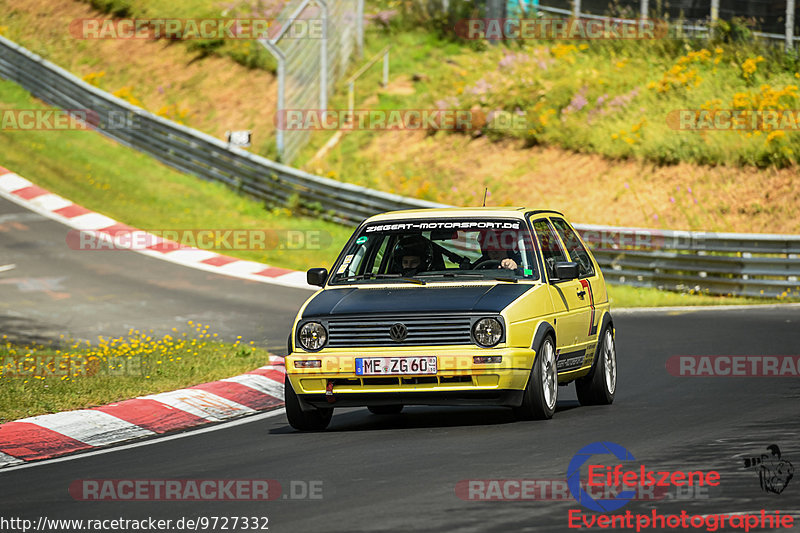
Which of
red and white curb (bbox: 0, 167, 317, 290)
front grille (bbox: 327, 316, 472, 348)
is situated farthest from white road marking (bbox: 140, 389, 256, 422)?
red and white curb (bbox: 0, 167, 317, 290)

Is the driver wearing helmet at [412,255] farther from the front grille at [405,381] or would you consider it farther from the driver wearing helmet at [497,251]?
the front grille at [405,381]

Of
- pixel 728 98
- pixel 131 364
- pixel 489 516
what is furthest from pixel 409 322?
pixel 728 98

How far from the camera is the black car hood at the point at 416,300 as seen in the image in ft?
32.3

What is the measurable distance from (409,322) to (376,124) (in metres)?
25.8

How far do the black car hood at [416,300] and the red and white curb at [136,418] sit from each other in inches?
71.4

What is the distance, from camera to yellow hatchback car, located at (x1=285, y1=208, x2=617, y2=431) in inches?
384

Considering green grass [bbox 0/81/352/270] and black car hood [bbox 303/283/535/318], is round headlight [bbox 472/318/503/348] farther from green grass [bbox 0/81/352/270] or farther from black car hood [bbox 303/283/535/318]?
green grass [bbox 0/81/352/270]

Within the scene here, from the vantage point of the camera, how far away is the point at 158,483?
8102mm

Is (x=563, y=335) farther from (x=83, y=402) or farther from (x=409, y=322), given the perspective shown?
(x=83, y=402)

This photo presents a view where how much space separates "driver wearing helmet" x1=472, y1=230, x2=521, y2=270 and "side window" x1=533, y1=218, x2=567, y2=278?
271mm

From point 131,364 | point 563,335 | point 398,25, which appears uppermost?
point 398,25

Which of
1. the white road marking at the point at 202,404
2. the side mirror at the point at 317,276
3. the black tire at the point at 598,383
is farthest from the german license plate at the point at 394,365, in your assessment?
the black tire at the point at 598,383
